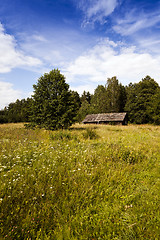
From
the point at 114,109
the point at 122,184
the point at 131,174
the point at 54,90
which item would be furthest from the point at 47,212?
the point at 114,109

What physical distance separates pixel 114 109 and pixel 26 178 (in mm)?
43307

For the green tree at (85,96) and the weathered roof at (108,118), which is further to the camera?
the green tree at (85,96)

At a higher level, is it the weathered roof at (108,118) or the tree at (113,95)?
the tree at (113,95)

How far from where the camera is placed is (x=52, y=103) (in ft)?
50.8

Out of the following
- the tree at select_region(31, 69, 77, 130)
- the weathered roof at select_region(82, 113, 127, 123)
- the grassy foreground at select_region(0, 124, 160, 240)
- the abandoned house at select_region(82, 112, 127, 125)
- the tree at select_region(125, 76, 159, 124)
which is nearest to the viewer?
the grassy foreground at select_region(0, 124, 160, 240)

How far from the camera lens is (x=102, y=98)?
152 feet

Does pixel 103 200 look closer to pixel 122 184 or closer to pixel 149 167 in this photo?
pixel 122 184

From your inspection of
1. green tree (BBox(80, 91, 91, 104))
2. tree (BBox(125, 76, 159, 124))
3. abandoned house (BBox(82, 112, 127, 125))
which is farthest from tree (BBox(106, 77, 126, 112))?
green tree (BBox(80, 91, 91, 104))

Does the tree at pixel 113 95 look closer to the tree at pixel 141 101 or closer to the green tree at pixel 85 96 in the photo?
the tree at pixel 141 101

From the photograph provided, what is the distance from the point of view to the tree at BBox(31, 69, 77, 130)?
1554cm

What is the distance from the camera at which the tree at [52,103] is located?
612 inches

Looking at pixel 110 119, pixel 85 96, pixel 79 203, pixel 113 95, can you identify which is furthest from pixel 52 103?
pixel 85 96

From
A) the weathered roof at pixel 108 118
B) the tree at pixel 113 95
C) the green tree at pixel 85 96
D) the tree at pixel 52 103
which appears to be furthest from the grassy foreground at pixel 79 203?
the green tree at pixel 85 96

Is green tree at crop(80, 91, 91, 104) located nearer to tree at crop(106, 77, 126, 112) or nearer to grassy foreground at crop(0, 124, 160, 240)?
tree at crop(106, 77, 126, 112)
